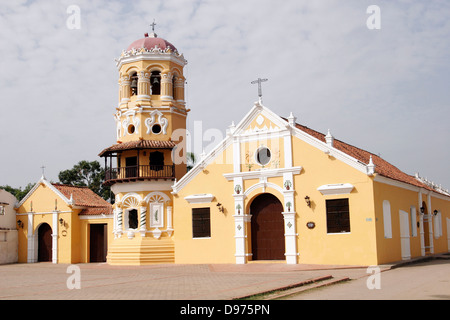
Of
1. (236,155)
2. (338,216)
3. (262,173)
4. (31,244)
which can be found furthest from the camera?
(31,244)

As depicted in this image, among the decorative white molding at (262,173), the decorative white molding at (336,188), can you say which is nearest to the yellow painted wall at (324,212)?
the decorative white molding at (336,188)

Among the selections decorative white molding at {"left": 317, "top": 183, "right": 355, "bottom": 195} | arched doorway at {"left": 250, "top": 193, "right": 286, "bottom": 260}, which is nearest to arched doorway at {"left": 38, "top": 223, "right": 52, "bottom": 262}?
arched doorway at {"left": 250, "top": 193, "right": 286, "bottom": 260}

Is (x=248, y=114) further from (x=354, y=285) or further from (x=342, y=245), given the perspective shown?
(x=354, y=285)

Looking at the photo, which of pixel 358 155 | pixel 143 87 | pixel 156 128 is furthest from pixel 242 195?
pixel 143 87

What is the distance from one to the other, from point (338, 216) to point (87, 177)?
39178 mm

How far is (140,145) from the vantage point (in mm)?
27062

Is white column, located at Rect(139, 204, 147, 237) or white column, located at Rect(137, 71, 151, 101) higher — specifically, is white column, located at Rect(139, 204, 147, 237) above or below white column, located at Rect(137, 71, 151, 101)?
below

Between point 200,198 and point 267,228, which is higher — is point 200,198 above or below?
above

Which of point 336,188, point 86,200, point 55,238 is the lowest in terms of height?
→ point 55,238

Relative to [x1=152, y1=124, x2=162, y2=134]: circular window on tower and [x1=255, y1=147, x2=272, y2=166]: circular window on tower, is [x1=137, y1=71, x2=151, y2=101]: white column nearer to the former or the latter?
[x1=152, y1=124, x2=162, y2=134]: circular window on tower

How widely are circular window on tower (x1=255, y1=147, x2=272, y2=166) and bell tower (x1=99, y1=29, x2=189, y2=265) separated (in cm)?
540

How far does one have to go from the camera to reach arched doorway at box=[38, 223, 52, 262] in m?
32.0

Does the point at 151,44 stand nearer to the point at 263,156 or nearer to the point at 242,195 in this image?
the point at 263,156
